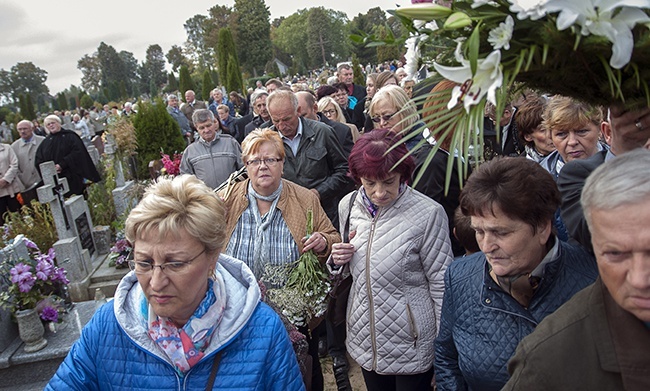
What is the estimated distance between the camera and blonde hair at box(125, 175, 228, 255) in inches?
72.4

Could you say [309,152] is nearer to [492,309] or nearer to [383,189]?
[383,189]

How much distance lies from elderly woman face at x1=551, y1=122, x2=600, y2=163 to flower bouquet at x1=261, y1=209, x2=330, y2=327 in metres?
1.51

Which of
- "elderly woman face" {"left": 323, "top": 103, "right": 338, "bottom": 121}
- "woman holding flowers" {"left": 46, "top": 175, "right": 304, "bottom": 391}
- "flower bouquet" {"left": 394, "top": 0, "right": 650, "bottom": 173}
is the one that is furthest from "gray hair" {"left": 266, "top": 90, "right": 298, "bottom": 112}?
"flower bouquet" {"left": 394, "top": 0, "right": 650, "bottom": 173}

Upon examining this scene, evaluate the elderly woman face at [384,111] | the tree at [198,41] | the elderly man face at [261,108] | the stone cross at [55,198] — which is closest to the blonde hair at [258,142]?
the elderly woman face at [384,111]

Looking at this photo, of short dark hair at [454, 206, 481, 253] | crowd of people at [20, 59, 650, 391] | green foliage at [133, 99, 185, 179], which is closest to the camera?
crowd of people at [20, 59, 650, 391]

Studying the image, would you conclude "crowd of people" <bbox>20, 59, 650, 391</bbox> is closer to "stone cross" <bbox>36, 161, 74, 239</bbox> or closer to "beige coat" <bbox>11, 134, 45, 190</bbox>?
"stone cross" <bbox>36, 161, 74, 239</bbox>

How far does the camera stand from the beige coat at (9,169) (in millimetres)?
8656

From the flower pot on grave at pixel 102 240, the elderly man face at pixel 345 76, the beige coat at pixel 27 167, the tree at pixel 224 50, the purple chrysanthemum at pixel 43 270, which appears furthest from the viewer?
the tree at pixel 224 50

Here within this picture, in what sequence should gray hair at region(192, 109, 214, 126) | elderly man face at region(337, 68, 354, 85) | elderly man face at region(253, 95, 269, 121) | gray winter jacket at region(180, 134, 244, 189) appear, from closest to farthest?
gray winter jacket at region(180, 134, 244, 189) < gray hair at region(192, 109, 214, 126) < elderly man face at region(253, 95, 269, 121) < elderly man face at region(337, 68, 354, 85)

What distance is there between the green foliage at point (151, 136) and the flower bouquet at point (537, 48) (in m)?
9.39

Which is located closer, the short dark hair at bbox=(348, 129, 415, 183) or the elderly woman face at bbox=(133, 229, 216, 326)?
the elderly woman face at bbox=(133, 229, 216, 326)

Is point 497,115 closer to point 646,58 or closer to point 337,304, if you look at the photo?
point 646,58

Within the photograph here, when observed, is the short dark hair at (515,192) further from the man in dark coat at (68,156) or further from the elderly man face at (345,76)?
the man in dark coat at (68,156)

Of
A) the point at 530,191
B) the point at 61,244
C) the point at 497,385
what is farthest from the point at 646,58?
the point at 61,244
